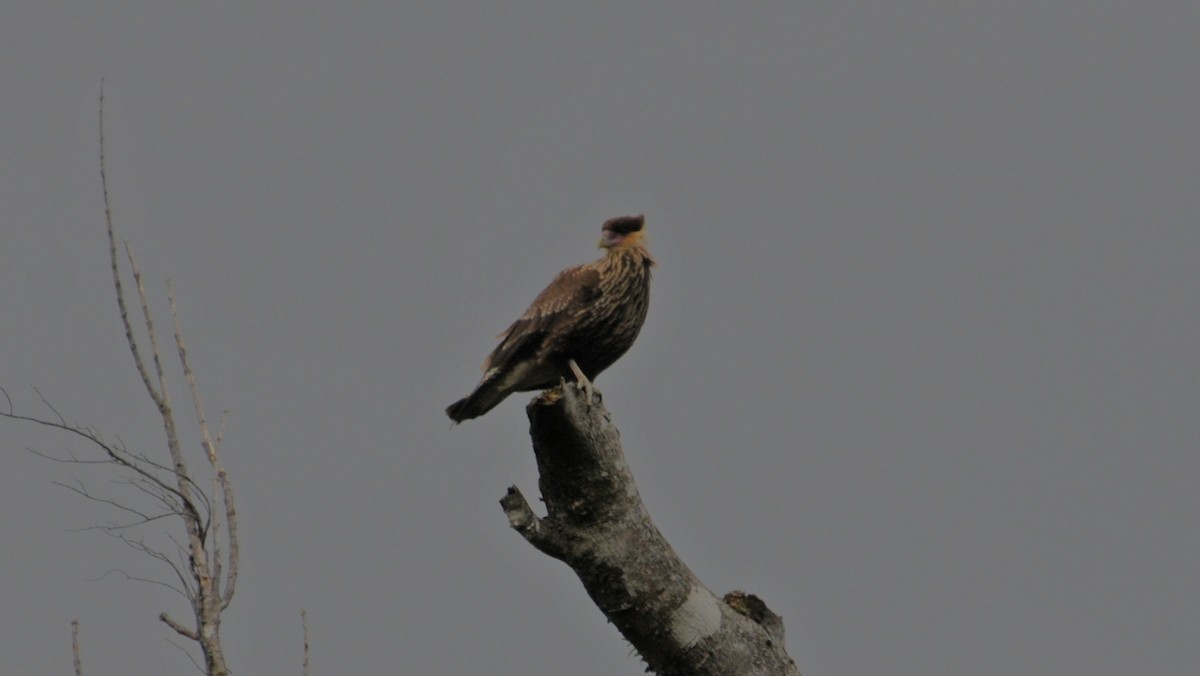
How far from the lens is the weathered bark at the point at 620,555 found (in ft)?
15.1

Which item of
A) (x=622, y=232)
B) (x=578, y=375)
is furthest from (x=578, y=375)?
(x=622, y=232)

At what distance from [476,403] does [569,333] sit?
0.66 m

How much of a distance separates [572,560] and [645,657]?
42 cm

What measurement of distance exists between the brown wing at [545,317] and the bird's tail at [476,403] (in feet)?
0.32

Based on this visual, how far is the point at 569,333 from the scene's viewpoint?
776cm

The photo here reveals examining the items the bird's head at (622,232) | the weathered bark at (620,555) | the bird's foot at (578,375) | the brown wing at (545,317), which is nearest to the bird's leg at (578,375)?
the bird's foot at (578,375)

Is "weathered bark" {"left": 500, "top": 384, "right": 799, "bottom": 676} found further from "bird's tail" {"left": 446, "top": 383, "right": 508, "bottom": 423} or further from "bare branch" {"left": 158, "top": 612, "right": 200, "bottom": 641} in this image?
"bird's tail" {"left": 446, "top": 383, "right": 508, "bottom": 423}

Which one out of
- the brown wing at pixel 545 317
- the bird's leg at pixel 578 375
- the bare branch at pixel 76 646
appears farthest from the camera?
the brown wing at pixel 545 317

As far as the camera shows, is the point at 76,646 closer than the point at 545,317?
Yes

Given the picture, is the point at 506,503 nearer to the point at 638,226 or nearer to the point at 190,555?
the point at 190,555

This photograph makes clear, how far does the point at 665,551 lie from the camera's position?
4672 millimetres

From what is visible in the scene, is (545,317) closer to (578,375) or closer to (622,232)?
(578,375)

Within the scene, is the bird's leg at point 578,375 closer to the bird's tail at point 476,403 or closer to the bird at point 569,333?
the bird at point 569,333

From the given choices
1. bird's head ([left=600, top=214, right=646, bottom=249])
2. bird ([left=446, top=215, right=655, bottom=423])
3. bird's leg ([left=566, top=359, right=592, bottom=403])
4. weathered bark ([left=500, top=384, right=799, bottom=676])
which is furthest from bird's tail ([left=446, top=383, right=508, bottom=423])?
weathered bark ([left=500, top=384, right=799, bottom=676])
